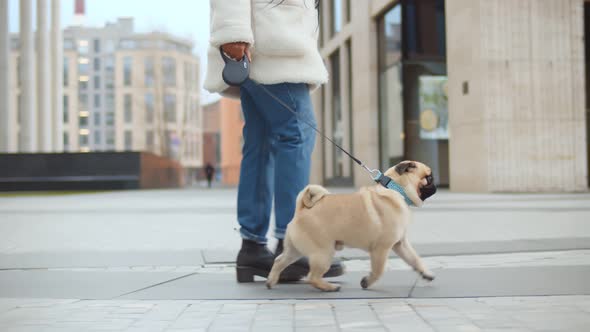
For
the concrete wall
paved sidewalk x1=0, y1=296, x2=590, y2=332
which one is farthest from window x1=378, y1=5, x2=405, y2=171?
paved sidewalk x1=0, y1=296, x2=590, y2=332

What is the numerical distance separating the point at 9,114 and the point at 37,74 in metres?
6.41

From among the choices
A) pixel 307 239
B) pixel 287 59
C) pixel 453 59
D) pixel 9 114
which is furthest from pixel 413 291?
pixel 9 114

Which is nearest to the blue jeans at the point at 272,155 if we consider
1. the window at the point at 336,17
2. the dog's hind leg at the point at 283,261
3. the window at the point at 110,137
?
the dog's hind leg at the point at 283,261

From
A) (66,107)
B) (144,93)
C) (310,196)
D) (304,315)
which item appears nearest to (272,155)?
(310,196)

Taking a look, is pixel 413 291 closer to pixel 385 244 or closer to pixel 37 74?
pixel 385 244

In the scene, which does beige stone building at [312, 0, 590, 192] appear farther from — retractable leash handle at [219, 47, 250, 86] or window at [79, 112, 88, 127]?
window at [79, 112, 88, 127]

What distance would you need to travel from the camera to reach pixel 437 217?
884 cm

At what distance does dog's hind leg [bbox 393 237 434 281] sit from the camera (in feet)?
11.7

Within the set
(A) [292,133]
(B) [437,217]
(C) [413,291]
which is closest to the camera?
(C) [413,291]

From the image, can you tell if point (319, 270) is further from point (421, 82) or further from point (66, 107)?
point (66, 107)

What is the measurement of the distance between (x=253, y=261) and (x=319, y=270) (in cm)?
59

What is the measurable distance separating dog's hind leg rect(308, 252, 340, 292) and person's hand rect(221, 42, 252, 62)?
3.69 ft

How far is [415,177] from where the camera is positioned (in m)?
3.44

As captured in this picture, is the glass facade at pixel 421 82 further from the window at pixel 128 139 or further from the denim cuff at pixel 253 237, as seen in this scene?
the window at pixel 128 139
